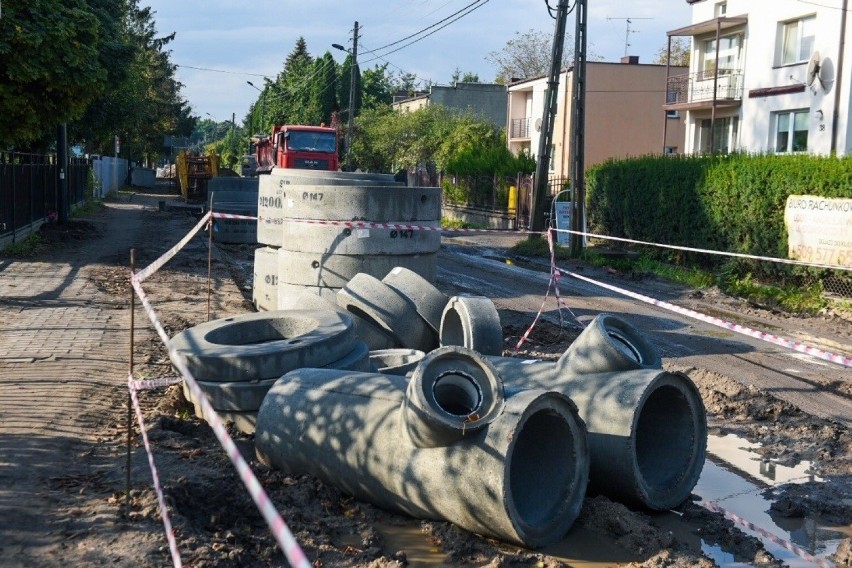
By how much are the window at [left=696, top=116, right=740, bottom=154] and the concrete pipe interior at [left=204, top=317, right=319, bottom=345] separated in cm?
2932

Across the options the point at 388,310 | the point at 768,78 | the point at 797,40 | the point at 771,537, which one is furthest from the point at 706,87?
the point at 771,537

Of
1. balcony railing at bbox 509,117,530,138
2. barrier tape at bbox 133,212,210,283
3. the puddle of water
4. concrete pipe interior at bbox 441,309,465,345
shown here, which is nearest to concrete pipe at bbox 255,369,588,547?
the puddle of water

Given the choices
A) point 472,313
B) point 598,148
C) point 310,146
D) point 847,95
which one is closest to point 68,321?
point 472,313

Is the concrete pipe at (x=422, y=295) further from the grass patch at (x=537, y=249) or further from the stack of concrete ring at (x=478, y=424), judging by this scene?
the grass patch at (x=537, y=249)

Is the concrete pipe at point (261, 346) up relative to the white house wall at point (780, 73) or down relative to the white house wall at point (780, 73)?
down

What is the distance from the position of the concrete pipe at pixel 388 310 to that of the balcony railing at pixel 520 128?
4616 centimetres

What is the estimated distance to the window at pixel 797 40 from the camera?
31453 millimetres

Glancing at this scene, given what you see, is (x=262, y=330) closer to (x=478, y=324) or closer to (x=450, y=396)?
(x=478, y=324)

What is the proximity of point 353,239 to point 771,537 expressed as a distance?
21.2 ft

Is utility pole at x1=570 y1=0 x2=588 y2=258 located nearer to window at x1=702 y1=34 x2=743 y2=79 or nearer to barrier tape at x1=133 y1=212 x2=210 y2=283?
barrier tape at x1=133 y1=212 x2=210 y2=283

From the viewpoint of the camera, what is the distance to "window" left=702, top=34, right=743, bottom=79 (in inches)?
1452

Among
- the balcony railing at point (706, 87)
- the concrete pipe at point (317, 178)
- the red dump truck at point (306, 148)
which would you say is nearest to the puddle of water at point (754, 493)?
the concrete pipe at point (317, 178)

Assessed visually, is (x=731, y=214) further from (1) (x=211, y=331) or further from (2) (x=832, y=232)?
(1) (x=211, y=331)

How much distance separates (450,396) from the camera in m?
6.06
